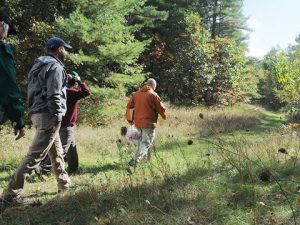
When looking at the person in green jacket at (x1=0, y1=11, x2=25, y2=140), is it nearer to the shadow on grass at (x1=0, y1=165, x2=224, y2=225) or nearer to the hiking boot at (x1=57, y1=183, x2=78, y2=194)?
the shadow on grass at (x1=0, y1=165, x2=224, y2=225)

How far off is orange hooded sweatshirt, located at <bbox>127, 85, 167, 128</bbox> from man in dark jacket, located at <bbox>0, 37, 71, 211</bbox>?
106 inches

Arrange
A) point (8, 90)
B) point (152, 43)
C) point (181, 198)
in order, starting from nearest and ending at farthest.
A: point (8, 90)
point (181, 198)
point (152, 43)

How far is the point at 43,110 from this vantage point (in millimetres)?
5516

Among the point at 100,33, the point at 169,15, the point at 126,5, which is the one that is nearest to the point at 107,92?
the point at 100,33

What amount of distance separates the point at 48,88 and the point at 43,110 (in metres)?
0.30

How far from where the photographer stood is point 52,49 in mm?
5785

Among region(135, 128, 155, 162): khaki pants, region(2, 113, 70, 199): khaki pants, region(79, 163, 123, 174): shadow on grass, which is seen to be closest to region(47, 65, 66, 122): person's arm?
region(2, 113, 70, 199): khaki pants

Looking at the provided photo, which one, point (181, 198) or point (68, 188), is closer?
point (181, 198)

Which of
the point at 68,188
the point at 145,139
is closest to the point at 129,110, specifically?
the point at 145,139

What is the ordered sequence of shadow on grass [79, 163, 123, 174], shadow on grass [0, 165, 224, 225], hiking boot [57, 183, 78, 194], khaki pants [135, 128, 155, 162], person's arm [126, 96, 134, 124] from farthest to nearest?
1. person's arm [126, 96, 134, 124]
2. khaki pants [135, 128, 155, 162]
3. shadow on grass [79, 163, 123, 174]
4. hiking boot [57, 183, 78, 194]
5. shadow on grass [0, 165, 224, 225]

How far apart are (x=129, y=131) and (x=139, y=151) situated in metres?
0.68

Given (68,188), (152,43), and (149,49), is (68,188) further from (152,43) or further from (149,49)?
(152,43)

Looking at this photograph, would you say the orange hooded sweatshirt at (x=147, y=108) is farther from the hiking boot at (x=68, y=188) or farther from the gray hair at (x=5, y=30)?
the gray hair at (x=5, y=30)

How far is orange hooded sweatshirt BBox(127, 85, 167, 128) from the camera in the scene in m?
8.20
